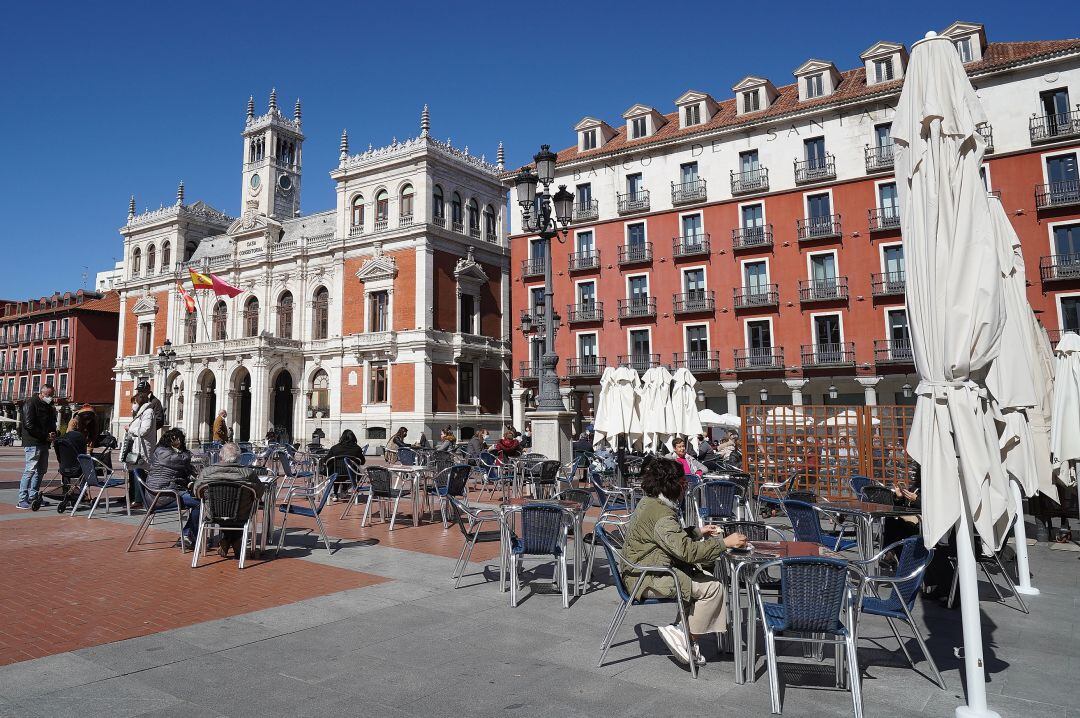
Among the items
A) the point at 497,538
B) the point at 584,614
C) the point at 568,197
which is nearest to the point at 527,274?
the point at 568,197

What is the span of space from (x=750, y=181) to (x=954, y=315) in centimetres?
2762

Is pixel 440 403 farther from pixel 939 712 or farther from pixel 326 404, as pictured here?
pixel 939 712

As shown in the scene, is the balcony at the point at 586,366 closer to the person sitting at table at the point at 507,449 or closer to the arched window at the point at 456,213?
the arched window at the point at 456,213

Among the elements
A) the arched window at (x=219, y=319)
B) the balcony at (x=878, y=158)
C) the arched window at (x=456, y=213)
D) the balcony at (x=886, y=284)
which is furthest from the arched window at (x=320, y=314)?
the balcony at (x=878, y=158)

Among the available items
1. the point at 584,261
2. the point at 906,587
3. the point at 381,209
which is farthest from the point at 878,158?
the point at 906,587

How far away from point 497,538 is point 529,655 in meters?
4.34

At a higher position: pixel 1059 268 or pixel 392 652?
pixel 1059 268

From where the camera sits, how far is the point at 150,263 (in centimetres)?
4866

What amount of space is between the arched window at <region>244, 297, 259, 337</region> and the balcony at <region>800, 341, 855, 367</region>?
30709 millimetres

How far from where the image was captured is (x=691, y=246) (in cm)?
3042

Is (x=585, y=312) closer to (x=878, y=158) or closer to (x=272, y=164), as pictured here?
(x=878, y=158)

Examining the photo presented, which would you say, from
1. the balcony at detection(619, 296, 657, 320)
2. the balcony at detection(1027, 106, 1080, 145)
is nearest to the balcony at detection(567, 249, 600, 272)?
the balcony at detection(619, 296, 657, 320)

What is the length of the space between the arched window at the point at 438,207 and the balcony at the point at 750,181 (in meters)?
14.7

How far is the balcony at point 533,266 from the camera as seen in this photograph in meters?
33.8
